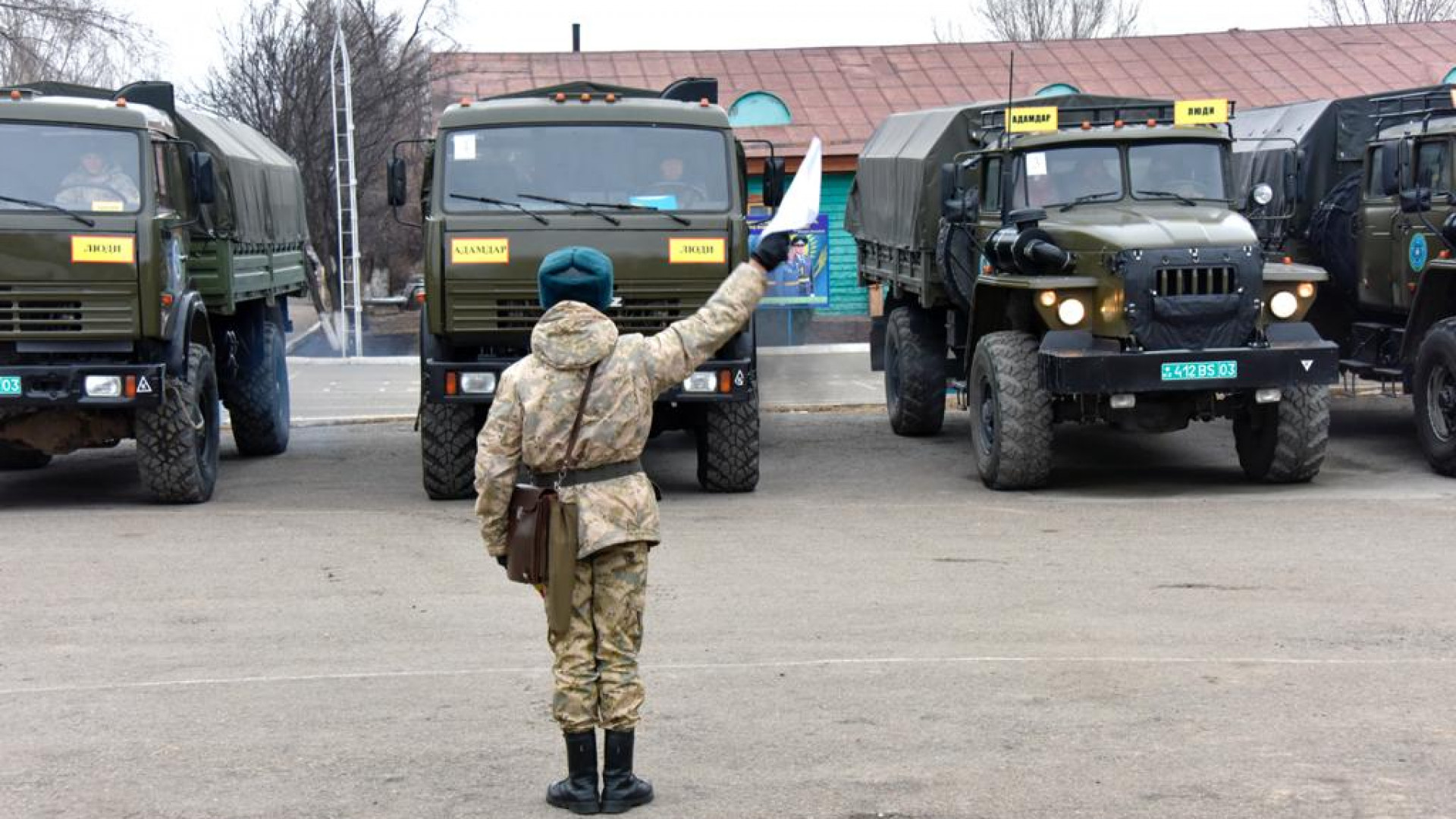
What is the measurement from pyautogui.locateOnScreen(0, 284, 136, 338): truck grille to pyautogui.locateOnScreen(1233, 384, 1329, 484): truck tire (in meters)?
7.30

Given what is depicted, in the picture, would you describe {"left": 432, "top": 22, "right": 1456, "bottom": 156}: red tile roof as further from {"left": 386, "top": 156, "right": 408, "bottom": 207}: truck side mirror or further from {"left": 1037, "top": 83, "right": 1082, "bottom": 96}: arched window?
{"left": 386, "top": 156, "right": 408, "bottom": 207}: truck side mirror

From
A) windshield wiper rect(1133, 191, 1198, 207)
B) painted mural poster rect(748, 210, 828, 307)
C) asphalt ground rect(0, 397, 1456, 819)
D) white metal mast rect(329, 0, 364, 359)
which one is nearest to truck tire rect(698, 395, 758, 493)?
asphalt ground rect(0, 397, 1456, 819)

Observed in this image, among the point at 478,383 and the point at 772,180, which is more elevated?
the point at 772,180

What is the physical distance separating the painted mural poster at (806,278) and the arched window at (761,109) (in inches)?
125

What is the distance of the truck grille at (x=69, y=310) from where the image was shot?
1258 cm

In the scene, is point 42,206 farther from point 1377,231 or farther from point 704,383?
point 1377,231

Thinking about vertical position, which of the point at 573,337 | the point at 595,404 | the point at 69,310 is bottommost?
the point at 69,310

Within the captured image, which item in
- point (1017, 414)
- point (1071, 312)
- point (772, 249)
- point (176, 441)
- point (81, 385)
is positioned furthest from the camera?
point (1017, 414)

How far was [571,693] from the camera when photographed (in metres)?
5.76

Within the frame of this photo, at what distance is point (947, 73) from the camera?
36.8 metres

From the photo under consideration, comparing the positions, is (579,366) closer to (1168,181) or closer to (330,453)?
(1168,181)

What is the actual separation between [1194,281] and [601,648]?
784 cm

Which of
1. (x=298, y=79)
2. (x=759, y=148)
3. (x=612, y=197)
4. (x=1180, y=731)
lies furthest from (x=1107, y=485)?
(x=298, y=79)

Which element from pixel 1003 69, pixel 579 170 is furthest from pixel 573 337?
pixel 1003 69
